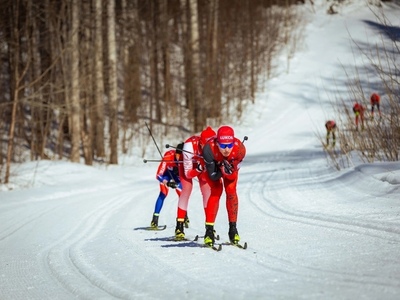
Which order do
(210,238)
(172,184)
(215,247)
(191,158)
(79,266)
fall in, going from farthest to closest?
1. (172,184)
2. (191,158)
3. (210,238)
4. (215,247)
5. (79,266)

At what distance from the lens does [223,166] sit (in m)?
8.08

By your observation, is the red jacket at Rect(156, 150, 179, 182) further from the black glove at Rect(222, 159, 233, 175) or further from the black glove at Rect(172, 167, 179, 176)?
the black glove at Rect(222, 159, 233, 175)

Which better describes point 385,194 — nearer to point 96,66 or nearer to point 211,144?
point 211,144

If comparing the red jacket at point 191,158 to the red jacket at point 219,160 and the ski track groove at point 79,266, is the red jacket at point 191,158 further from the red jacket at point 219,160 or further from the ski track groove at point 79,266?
the ski track groove at point 79,266

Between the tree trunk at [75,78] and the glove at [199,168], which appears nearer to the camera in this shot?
the glove at [199,168]

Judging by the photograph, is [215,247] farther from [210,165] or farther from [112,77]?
[112,77]

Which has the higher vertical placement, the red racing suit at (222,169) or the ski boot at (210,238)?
the red racing suit at (222,169)

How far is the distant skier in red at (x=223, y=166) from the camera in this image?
7926mm

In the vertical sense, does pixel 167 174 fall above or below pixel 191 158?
below

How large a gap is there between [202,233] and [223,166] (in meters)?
2.18

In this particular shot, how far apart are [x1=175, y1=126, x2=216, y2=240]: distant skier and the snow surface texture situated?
0.42 meters

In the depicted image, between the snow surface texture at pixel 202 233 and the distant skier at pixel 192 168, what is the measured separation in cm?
42

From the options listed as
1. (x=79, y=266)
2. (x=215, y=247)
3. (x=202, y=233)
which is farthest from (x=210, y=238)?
(x=79, y=266)

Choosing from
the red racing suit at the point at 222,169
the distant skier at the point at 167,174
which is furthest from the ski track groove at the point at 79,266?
the red racing suit at the point at 222,169
